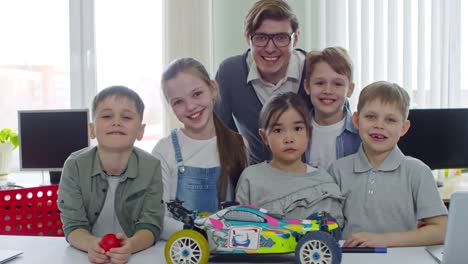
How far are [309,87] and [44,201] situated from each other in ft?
3.38

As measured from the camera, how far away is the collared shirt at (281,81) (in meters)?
1.93

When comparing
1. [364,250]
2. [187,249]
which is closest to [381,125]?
[364,250]

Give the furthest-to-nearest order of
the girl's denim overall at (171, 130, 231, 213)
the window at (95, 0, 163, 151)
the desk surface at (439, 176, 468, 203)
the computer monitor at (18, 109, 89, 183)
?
the window at (95, 0, 163, 151)
the computer monitor at (18, 109, 89, 183)
the desk surface at (439, 176, 468, 203)
the girl's denim overall at (171, 130, 231, 213)

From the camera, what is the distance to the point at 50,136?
278 cm

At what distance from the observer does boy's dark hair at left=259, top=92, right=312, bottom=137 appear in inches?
63.1

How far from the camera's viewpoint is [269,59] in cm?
191

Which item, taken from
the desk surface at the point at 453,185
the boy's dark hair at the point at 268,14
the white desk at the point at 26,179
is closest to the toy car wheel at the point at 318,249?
the boy's dark hair at the point at 268,14

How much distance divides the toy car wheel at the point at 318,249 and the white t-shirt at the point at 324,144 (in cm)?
63

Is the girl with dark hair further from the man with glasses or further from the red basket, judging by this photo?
the red basket

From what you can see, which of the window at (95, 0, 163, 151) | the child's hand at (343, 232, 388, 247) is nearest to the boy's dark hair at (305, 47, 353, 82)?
the child's hand at (343, 232, 388, 247)

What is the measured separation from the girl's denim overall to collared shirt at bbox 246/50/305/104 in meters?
0.43

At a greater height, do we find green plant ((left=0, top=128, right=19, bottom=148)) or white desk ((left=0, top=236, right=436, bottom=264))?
green plant ((left=0, top=128, right=19, bottom=148))

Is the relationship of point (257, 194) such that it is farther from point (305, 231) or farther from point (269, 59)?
point (269, 59)

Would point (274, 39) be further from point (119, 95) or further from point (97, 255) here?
point (97, 255)
